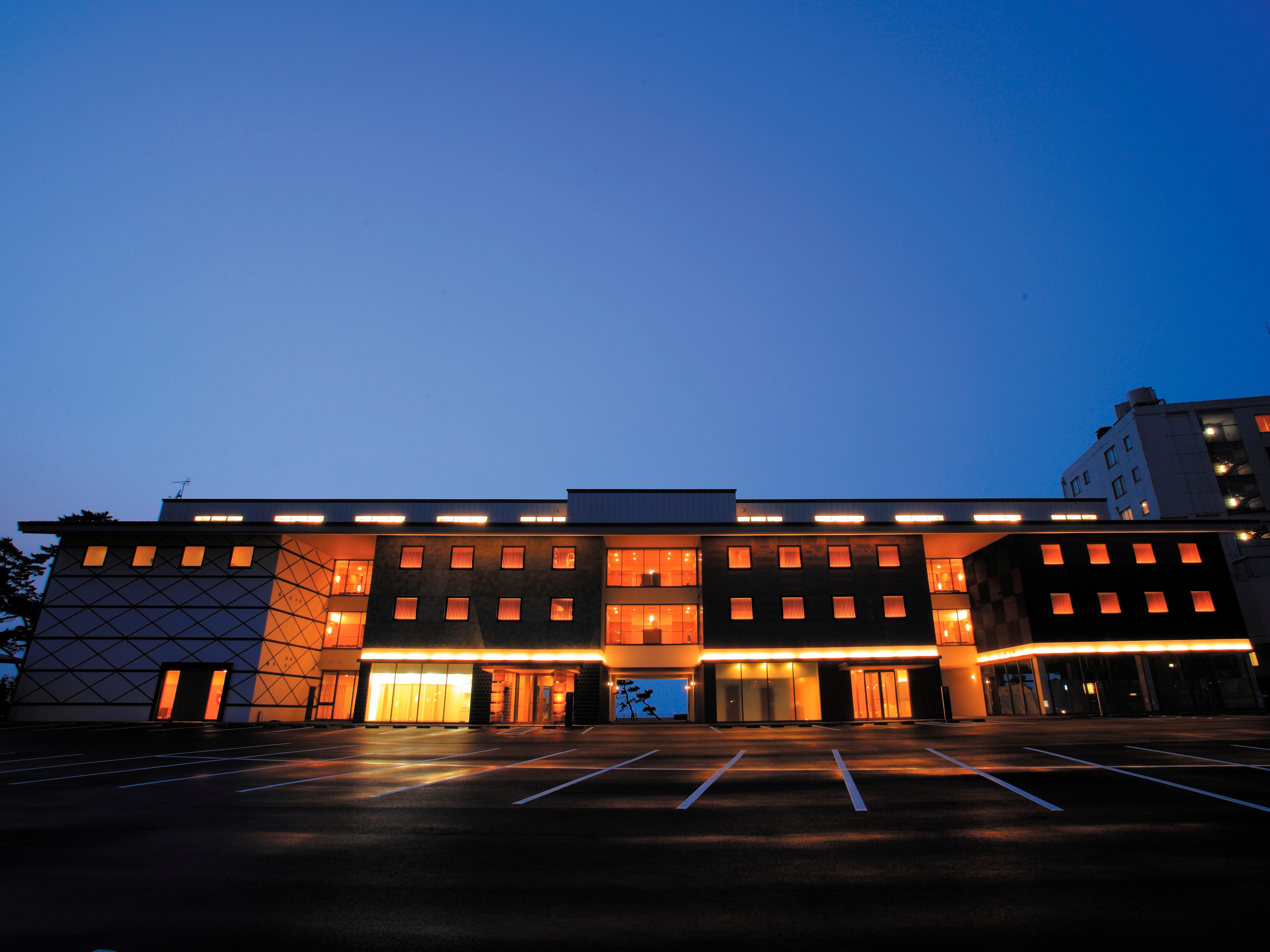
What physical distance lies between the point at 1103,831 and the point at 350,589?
133 feet

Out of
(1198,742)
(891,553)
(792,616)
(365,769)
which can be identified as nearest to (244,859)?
(365,769)

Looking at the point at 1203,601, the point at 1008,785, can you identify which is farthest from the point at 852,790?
the point at 1203,601

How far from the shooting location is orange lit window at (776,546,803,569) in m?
37.7

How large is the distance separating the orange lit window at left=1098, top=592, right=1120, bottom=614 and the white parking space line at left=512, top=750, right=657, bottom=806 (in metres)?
32.7

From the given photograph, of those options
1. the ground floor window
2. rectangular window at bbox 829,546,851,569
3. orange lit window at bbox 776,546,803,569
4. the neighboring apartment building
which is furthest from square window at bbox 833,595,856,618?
the neighboring apartment building

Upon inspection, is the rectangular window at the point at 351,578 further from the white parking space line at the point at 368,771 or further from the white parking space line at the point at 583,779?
the white parking space line at the point at 583,779

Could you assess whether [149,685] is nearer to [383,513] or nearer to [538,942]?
[383,513]

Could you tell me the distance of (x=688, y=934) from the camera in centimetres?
398

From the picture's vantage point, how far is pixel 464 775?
38.7 feet

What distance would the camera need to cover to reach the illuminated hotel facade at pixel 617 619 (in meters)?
34.5

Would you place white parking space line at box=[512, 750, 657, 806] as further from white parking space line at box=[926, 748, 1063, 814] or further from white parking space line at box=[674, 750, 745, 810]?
white parking space line at box=[926, 748, 1063, 814]

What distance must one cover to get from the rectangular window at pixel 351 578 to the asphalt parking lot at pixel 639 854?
27.9 metres

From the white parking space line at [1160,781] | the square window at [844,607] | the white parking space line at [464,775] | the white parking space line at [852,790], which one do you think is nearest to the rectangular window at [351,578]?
the square window at [844,607]

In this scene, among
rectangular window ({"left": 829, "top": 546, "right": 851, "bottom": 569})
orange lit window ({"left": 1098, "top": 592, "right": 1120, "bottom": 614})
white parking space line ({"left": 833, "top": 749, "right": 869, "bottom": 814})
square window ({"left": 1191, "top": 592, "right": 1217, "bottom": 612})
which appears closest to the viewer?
white parking space line ({"left": 833, "top": 749, "right": 869, "bottom": 814})
